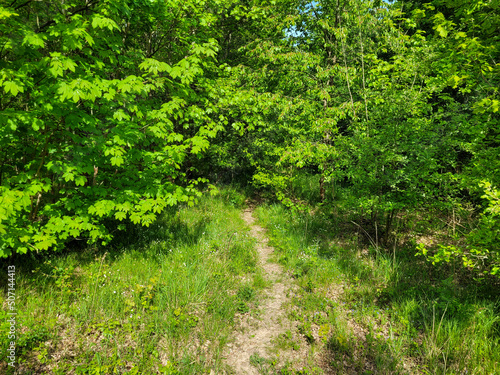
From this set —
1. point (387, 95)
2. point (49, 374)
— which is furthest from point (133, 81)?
point (387, 95)

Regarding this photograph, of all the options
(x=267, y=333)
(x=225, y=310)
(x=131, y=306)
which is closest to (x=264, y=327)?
(x=267, y=333)

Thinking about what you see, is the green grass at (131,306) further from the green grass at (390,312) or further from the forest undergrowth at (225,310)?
the green grass at (390,312)

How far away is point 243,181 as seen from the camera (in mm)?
12570

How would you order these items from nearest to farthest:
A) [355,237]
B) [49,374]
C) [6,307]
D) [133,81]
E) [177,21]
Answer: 1. [49,374]
2. [6,307]
3. [133,81]
4. [177,21]
5. [355,237]

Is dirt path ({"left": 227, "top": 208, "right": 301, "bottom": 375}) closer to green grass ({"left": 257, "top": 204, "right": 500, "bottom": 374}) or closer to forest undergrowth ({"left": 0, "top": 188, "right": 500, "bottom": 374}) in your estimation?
forest undergrowth ({"left": 0, "top": 188, "right": 500, "bottom": 374})

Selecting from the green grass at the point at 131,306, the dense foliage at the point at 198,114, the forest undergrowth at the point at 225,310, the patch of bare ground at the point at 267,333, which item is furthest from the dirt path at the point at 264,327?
the dense foliage at the point at 198,114

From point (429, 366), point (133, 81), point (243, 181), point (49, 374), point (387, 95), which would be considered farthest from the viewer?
point (243, 181)

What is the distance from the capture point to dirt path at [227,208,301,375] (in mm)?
3450

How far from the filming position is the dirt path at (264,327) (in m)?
3.45

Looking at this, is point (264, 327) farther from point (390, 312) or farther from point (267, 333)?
point (390, 312)

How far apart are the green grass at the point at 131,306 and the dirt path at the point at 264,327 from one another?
0.23 meters

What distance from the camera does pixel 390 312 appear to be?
425cm

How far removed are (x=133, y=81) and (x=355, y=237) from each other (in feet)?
22.5

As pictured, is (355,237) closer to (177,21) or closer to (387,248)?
(387,248)
